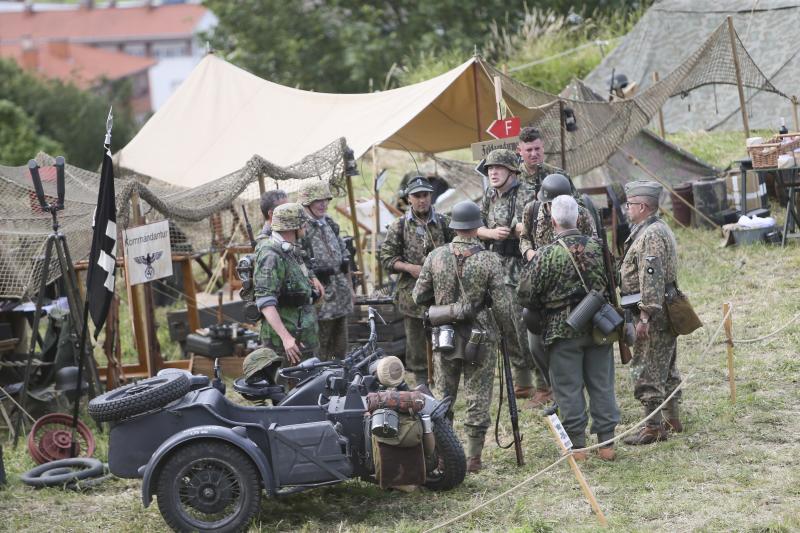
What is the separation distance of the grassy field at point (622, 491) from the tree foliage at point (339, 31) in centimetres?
1843

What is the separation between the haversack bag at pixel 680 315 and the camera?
6.56m

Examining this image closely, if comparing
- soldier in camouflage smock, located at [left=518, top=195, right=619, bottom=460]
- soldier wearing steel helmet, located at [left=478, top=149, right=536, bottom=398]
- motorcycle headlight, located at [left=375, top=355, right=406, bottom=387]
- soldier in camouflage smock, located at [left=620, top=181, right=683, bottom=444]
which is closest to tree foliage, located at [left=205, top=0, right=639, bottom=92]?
soldier wearing steel helmet, located at [left=478, top=149, right=536, bottom=398]

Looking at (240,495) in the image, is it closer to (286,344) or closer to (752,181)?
(286,344)

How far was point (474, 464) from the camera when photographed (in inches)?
259

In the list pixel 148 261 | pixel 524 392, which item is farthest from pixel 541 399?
pixel 148 261

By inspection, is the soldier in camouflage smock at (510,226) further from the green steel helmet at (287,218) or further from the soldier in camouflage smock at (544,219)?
the green steel helmet at (287,218)

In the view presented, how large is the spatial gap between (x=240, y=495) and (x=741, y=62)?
9.40m

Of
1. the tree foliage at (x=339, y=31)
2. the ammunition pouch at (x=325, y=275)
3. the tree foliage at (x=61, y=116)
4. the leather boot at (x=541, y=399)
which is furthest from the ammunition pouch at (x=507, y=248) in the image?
the tree foliage at (x=61, y=116)

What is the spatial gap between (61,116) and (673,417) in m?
37.1

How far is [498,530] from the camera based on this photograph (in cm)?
557

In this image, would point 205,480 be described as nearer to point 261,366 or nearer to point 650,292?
point 261,366

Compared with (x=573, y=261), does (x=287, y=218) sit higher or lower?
higher

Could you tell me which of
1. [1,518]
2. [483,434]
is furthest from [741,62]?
[1,518]

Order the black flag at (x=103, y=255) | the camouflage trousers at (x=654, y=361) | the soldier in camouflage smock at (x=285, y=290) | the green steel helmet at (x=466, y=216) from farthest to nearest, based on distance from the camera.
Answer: the black flag at (x=103, y=255) → the soldier in camouflage smock at (x=285, y=290) → the camouflage trousers at (x=654, y=361) → the green steel helmet at (x=466, y=216)
